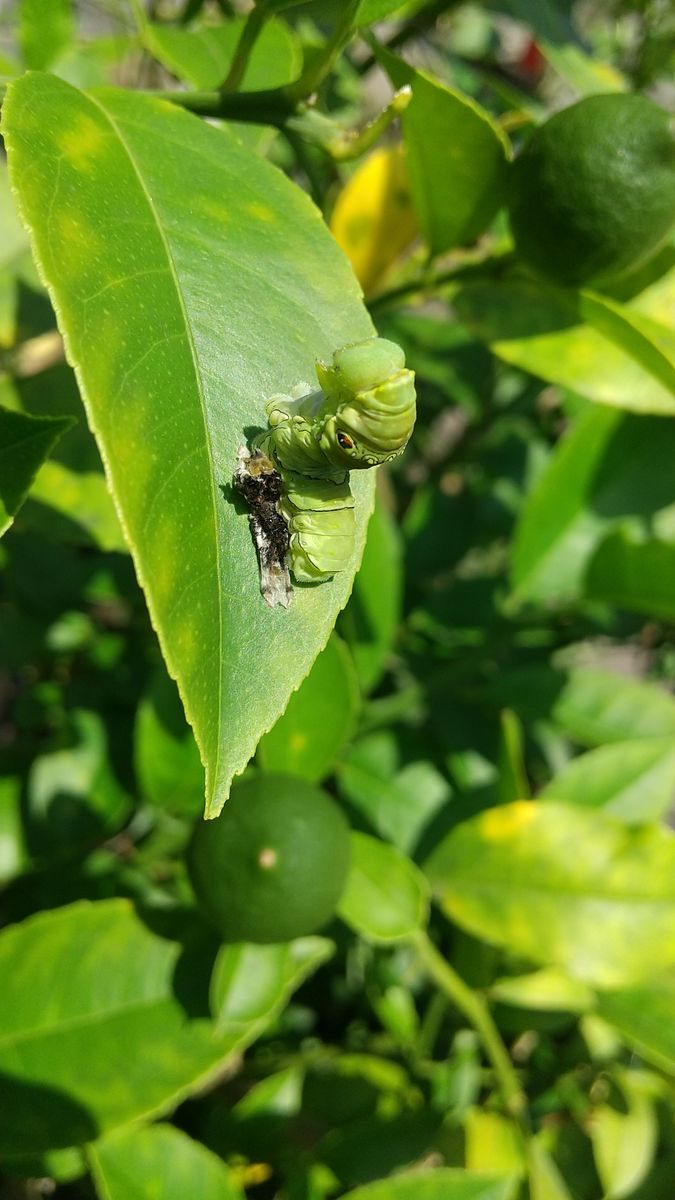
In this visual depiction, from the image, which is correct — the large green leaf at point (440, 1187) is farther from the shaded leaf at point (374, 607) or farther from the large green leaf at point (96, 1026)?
the shaded leaf at point (374, 607)

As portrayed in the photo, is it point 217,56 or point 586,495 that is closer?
point 217,56

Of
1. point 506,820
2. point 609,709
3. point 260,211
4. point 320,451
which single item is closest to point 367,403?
point 320,451

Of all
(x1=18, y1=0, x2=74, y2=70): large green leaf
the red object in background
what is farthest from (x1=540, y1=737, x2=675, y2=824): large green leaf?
the red object in background

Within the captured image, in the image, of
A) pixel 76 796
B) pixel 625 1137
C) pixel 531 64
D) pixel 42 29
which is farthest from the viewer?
pixel 531 64

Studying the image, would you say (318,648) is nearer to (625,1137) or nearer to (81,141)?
→ (81,141)

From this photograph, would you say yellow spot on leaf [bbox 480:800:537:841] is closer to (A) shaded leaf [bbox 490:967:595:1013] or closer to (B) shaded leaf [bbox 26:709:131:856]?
(A) shaded leaf [bbox 490:967:595:1013]

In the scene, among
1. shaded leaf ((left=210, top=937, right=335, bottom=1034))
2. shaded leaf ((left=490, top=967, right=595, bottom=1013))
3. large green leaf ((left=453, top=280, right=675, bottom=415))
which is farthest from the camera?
shaded leaf ((left=490, top=967, right=595, bottom=1013))
